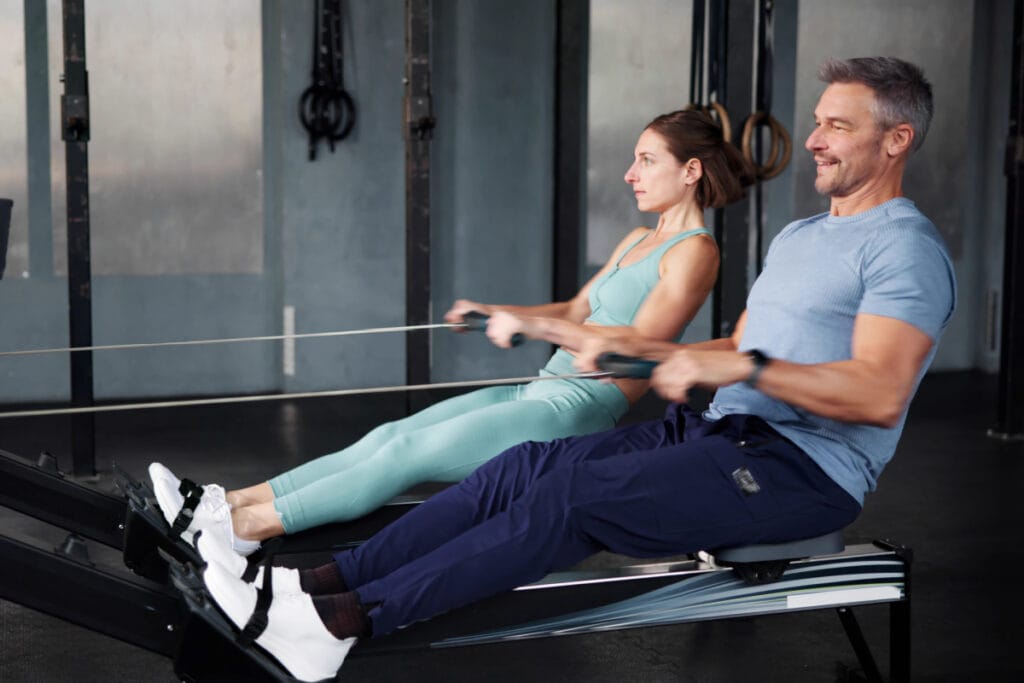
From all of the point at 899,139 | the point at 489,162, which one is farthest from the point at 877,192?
the point at 489,162

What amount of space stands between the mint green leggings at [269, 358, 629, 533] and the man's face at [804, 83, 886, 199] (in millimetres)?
752

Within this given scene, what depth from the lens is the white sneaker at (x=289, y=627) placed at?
1877 mm

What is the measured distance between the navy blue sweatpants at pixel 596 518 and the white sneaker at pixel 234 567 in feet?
0.37

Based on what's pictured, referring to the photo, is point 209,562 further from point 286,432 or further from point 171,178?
point 171,178

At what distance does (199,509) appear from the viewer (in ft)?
7.61

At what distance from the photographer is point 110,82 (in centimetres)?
611

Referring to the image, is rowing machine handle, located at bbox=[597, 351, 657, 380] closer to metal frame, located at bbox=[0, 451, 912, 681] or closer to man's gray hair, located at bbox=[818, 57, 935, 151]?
metal frame, located at bbox=[0, 451, 912, 681]

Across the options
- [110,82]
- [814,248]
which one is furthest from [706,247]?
[110,82]

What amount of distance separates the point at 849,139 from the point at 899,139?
91 mm

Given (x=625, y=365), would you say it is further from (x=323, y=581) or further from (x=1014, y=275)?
(x=1014, y=275)

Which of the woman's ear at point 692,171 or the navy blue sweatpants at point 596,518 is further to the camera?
the woman's ear at point 692,171

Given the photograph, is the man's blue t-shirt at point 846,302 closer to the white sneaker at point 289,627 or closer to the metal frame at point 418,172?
the white sneaker at point 289,627

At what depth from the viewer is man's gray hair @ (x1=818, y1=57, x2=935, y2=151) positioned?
7.21 ft

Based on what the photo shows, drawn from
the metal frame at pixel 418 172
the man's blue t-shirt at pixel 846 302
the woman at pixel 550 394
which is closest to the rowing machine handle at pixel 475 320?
the woman at pixel 550 394
